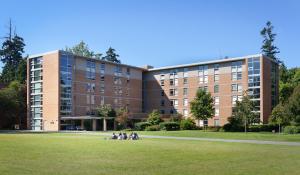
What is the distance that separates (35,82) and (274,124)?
46.5 m

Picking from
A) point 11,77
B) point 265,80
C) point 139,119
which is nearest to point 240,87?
point 265,80

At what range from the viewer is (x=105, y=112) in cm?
7938

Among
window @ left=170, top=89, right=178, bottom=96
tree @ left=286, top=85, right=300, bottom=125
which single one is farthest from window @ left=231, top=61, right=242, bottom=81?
tree @ left=286, top=85, right=300, bottom=125

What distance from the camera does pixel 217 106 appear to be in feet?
270

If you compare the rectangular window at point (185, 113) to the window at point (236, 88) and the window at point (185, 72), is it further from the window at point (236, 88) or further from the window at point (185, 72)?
the window at point (236, 88)

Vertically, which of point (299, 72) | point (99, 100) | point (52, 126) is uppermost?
point (299, 72)

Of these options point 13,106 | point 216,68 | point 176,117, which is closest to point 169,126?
point 176,117

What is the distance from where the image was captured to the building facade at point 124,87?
7638 centimetres

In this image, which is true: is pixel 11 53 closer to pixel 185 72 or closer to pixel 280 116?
pixel 185 72

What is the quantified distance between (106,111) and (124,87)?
11233 millimetres

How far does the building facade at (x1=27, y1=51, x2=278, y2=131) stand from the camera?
76.4 meters

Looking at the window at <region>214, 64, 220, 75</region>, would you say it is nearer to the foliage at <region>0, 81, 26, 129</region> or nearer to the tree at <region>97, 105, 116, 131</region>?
the tree at <region>97, 105, 116, 131</region>

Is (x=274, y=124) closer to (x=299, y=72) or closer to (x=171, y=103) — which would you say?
(x=299, y=72)

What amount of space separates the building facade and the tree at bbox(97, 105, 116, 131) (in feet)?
5.04
